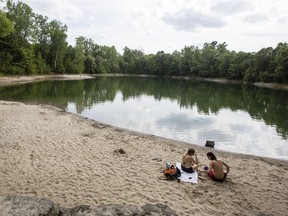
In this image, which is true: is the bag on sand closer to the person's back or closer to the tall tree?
the person's back

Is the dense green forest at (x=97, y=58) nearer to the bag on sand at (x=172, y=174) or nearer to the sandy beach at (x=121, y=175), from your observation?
the sandy beach at (x=121, y=175)

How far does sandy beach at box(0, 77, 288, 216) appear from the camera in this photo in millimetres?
7852

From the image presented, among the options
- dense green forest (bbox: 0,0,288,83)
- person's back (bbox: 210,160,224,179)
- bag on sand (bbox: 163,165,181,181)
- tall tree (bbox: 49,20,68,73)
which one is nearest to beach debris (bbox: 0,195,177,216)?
bag on sand (bbox: 163,165,181,181)

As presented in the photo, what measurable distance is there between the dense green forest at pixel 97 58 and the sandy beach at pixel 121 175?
Result: 114 feet

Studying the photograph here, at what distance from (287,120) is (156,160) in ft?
68.2

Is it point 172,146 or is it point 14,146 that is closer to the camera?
point 14,146

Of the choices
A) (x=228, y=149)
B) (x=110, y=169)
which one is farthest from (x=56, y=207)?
(x=228, y=149)

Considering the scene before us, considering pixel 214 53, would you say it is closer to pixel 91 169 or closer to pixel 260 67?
pixel 260 67

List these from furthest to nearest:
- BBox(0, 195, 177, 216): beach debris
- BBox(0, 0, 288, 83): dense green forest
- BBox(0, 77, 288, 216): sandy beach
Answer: BBox(0, 0, 288, 83): dense green forest → BBox(0, 77, 288, 216): sandy beach → BBox(0, 195, 177, 216): beach debris

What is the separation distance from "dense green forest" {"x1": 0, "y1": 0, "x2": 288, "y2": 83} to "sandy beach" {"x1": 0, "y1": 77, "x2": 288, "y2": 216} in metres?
34.7

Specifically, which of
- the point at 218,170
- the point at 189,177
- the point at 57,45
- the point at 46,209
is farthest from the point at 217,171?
the point at 57,45

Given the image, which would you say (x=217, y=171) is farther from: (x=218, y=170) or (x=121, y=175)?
(x=121, y=175)

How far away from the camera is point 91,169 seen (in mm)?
9992

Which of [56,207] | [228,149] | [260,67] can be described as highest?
[260,67]
